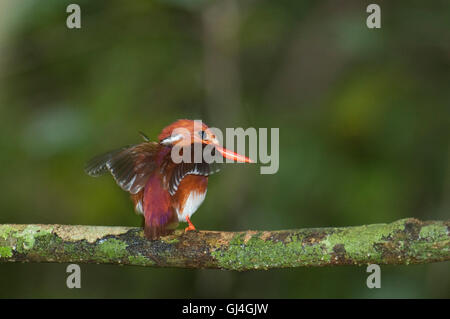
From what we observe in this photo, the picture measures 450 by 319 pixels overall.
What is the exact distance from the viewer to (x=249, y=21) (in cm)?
458

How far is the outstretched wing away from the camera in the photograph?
246cm

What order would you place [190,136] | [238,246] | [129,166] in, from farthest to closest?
1. [190,136]
2. [129,166]
3. [238,246]

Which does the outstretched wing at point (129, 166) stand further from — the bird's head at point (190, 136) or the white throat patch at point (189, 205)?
the white throat patch at point (189, 205)

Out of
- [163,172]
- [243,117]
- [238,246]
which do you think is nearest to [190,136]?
[163,172]

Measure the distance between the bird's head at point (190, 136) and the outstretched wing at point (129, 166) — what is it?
95 millimetres

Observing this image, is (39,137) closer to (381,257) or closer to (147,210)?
(147,210)

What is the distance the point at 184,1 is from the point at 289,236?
1.73 meters

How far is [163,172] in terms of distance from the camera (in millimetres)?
2484

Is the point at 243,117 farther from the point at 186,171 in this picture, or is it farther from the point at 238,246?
the point at 238,246

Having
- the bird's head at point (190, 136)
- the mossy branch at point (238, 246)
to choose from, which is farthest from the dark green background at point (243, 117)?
the mossy branch at point (238, 246)

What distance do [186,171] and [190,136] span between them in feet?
0.88

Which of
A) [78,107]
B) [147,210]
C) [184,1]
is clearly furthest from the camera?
[78,107]

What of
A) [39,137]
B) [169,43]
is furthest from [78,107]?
[169,43]

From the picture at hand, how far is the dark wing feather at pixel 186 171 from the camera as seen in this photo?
233cm
